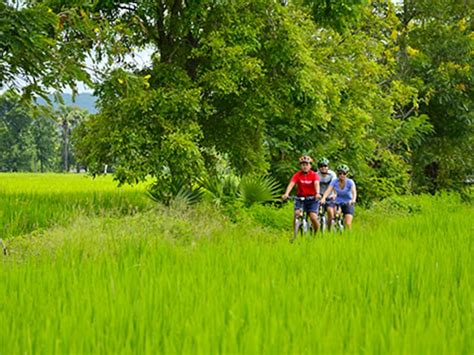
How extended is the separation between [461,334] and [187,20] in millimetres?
13567

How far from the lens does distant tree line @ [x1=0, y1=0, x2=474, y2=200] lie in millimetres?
13984

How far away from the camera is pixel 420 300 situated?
504 centimetres

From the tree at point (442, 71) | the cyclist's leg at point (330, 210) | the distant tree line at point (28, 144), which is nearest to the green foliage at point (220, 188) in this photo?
the cyclist's leg at point (330, 210)

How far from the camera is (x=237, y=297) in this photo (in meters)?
5.19

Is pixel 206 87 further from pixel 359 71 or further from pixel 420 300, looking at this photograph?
pixel 420 300

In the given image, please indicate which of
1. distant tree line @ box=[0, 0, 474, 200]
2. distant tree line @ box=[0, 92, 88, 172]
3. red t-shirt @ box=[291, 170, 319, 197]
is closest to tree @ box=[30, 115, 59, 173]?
distant tree line @ box=[0, 92, 88, 172]

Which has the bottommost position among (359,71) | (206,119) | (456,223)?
(456,223)

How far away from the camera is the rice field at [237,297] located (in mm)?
3838

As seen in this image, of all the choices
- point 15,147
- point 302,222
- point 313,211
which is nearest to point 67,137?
point 15,147

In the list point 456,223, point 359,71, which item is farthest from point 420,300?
point 359,71

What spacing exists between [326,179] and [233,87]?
4.63 m

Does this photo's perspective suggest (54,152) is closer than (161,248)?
No

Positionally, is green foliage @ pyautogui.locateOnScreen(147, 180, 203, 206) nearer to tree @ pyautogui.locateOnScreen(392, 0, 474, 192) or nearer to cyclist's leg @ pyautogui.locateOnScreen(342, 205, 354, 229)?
cyclist's leg @ pyautogui.locateOnScreen(342, 205, 354, 229)

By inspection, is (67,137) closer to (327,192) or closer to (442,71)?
(442,71)
